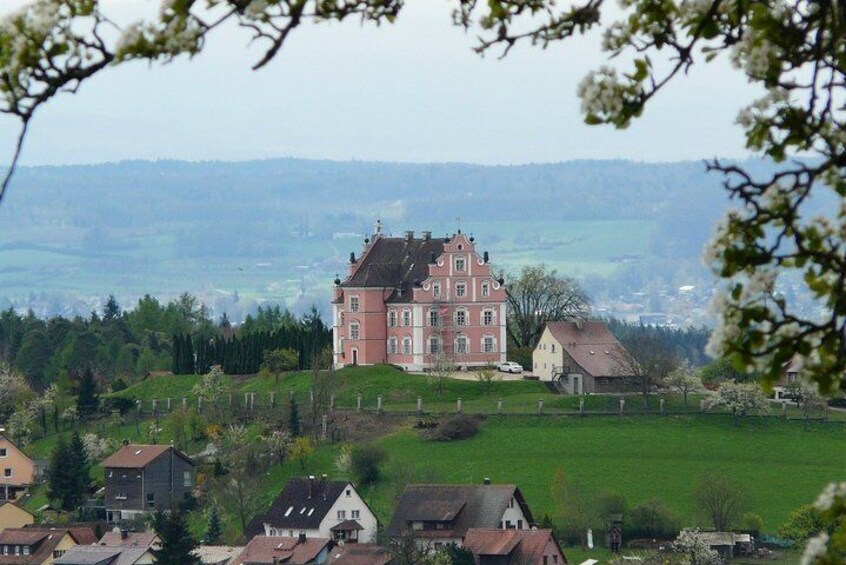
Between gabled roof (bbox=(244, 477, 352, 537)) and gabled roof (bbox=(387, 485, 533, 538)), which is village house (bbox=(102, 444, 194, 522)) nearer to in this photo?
gabled roof (bbox=(244, 477, 352, 537))

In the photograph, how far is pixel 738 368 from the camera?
293 inches

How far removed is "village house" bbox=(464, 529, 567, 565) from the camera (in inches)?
2179

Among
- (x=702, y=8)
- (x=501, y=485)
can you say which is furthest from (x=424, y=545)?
(x=702, y=8)

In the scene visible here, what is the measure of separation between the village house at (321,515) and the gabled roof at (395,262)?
20193 millimetres

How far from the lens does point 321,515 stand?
2475 inches

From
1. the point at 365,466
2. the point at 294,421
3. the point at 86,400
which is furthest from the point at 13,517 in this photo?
the point at 86,400

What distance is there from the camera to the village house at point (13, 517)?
6986 centimetres

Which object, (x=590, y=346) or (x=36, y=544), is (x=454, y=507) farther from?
(x=590, y=346)

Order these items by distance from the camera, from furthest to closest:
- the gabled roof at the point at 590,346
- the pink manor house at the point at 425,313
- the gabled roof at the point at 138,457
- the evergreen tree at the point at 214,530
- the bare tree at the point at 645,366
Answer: the pink manor house at the point at 425,313, the gabled roof at the point at 590,346, the bare tree at the point at 645,366, the gabled roof at the point at 138,457, the evergreen tree at the point at 214,530

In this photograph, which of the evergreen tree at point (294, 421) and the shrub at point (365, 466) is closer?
Answer: the shrub at point (365, 466)

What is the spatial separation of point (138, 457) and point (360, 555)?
52.7ft

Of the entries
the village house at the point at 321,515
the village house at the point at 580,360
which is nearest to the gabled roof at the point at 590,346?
the village house at the point at 580,360

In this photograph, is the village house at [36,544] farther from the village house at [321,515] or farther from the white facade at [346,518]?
the white facade at [346,518]

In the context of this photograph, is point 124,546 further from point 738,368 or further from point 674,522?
point 738,368
